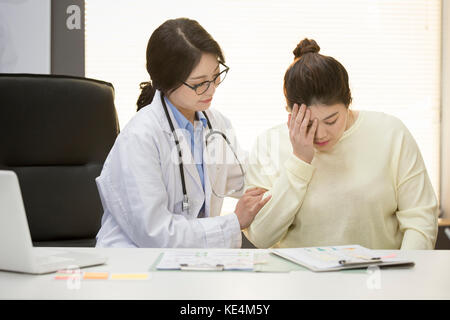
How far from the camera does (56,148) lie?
1.72m

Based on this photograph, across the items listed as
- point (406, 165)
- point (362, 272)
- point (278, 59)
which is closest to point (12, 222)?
point (362, 272)

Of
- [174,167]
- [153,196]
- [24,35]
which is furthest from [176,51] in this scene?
[24,35]

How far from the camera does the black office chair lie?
1.69 meters

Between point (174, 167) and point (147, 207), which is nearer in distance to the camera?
point (147, 207)

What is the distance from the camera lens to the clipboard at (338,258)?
3.46ft

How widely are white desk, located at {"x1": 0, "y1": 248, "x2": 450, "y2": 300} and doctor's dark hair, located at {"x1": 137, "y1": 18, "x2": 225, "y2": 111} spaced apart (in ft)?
2.24

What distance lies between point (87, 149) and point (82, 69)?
1.24m

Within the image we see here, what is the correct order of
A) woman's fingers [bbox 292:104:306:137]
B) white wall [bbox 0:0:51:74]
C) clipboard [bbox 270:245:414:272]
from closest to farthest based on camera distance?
clipboard [bbox 270:245:414:272] → woman's fingers [bbox 292:104:306:137] → white wall [bbox 0:0:51:74]

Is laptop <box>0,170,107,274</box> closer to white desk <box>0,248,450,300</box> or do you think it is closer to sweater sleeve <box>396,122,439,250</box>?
white desk <box>0,248,450,300</box>

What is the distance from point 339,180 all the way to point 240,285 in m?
0.74

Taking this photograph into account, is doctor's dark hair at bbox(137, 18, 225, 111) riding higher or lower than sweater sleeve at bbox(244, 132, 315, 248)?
higher

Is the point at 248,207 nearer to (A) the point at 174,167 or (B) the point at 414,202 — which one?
(A) the point at 174,167

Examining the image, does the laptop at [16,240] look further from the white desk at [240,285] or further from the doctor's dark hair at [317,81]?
the doctor's dark hair at [317,81]

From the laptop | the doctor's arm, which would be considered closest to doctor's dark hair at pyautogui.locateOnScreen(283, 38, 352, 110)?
the doctor's arm
